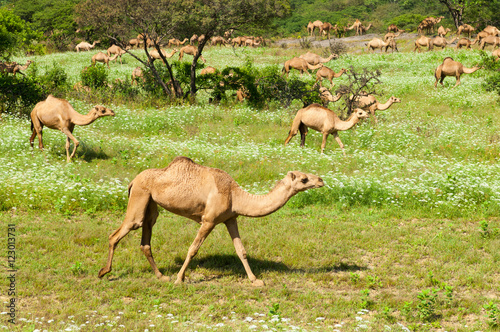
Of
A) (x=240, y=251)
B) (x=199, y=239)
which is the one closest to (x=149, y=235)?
(x=199, y=239)

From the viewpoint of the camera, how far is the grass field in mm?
6578

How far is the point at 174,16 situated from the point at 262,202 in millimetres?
Result: 16313

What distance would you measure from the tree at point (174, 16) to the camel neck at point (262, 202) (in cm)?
1529

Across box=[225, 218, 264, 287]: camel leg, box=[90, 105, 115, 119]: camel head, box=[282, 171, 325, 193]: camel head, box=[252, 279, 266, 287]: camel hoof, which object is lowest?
box=[252, 279, 266, 287]: camel hoof

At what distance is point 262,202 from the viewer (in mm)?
7246

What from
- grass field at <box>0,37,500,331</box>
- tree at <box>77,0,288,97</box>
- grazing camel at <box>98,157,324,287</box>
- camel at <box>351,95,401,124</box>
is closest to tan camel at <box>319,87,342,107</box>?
camel at <box>351,95,401,124</box>

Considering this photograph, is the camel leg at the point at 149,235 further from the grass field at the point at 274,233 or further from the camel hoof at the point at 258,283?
the camel hoof at the point at 258,283

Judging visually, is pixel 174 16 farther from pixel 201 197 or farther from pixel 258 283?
pixel 258 283

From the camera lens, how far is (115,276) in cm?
758

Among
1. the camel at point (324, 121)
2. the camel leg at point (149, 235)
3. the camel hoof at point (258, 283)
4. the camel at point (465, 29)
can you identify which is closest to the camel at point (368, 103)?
the camel at point (324, 121)

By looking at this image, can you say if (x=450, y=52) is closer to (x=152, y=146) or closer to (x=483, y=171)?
(x=483, y=171)

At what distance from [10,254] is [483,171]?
11202 millimetres

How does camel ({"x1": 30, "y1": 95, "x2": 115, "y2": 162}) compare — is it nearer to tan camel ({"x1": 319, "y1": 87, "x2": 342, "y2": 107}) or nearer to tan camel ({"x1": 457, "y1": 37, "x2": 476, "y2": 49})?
tan camel ({"x1": 319, "y1": 87, "x2": 342, "y2": 107})

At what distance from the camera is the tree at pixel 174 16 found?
21.4 m
